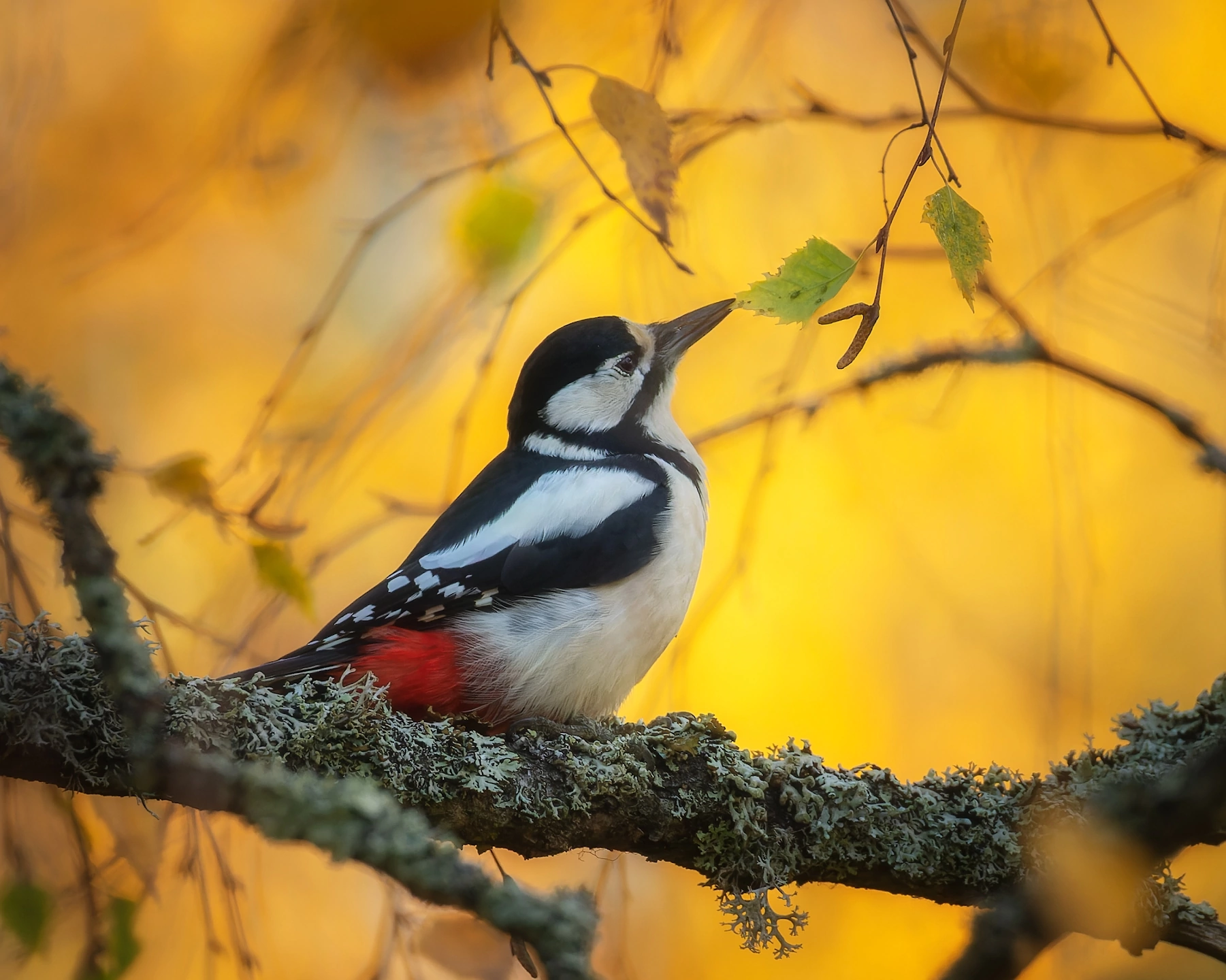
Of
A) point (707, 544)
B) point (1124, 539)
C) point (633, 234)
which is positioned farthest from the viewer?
point (1124, 539)

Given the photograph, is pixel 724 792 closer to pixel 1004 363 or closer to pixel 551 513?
pixel 551 513

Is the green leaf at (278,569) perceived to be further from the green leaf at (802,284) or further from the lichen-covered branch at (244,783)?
the green leaf at (802,284)

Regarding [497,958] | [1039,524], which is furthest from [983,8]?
[497,958]

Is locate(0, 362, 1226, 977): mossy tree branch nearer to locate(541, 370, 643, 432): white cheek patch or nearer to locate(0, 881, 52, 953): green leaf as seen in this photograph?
locate(0, 881, 52, 953): green leaf

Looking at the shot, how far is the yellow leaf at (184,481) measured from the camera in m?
1.33

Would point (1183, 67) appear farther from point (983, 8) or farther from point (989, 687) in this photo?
point (989, 687)

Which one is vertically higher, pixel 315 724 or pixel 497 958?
pixel 315 724

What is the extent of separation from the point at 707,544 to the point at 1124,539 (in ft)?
3.90

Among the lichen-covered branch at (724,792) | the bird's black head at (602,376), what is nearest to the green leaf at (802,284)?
the lichen-covered branch at (724,792)

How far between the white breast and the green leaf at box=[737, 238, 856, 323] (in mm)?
1011

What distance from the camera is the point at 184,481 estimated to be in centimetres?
136

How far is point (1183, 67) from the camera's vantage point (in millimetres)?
2508

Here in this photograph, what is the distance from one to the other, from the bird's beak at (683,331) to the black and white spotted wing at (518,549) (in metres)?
0.37

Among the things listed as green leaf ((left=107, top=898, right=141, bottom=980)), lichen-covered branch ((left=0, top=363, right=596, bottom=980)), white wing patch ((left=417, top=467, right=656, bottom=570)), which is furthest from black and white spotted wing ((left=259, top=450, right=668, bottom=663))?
lichen-covered branch ((left=0, top=363, right=596, bottom=980))
